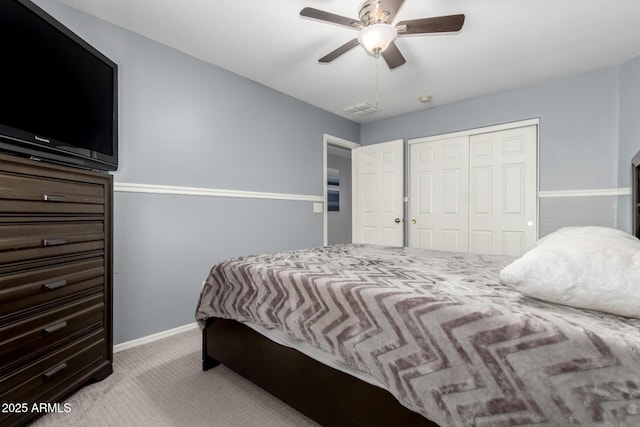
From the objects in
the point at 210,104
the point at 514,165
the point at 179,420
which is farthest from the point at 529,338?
the point at 514,165

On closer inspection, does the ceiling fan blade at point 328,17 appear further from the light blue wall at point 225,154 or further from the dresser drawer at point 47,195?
the dresser drawer at point 47,195

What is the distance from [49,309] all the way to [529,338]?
2.01 meters

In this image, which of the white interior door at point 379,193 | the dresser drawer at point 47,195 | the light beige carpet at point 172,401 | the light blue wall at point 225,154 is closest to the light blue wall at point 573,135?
the light blue wall at point 225,154

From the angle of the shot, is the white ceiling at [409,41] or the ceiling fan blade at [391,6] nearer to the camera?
the ceiling fan blade at [391,6]

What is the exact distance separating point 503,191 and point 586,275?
9.54 feet

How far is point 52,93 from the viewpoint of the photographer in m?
1.54

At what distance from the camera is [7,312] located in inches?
47.5

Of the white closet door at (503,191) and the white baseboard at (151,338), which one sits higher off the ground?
the white closet door at (503,191)

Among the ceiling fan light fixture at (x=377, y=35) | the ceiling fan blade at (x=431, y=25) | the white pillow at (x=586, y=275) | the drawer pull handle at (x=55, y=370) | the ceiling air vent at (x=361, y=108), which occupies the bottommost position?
the drawer pull handle at (x=55, y=370)

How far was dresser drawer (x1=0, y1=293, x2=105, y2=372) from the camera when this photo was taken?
1.22m

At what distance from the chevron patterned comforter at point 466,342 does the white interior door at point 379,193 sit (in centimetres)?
268

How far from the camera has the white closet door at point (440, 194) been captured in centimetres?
364

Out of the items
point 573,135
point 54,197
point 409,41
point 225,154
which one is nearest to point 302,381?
point 54,197

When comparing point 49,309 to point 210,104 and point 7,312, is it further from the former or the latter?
point 210,104
